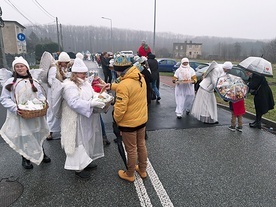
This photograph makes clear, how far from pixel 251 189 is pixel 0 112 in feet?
24.4

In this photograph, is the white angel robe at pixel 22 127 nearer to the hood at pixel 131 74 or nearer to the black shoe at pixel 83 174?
the black shoe at pixel 83 174

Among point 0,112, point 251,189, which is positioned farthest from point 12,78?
point 0,112

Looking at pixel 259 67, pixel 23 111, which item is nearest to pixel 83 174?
pixel 23 111

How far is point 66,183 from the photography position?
332cm

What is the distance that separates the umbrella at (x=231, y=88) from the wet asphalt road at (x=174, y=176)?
3.07ft

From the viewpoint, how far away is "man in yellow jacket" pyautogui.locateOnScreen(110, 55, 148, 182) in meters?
2.87

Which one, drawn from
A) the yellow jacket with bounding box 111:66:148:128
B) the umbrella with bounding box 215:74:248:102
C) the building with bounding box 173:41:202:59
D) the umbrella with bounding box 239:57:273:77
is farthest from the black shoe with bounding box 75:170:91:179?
the building with bounding box 173:41:202:59

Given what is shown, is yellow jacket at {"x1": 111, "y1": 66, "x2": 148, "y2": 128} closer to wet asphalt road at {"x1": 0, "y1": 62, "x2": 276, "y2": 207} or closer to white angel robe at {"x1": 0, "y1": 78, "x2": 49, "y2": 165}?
wet asphalt road at {"x1": 0, "y1": 62, "x2": 276, "y2": 207}

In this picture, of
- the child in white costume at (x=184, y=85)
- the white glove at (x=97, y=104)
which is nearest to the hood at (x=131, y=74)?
the white glove at (x=97, y=104)

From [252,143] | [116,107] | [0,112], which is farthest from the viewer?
[0,112]

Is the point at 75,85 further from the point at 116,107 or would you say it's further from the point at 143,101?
the point at 143,101

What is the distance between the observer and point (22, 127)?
341cm

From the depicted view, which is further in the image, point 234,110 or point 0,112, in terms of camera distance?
point 0,112

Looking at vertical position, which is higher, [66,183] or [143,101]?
[143,101]
